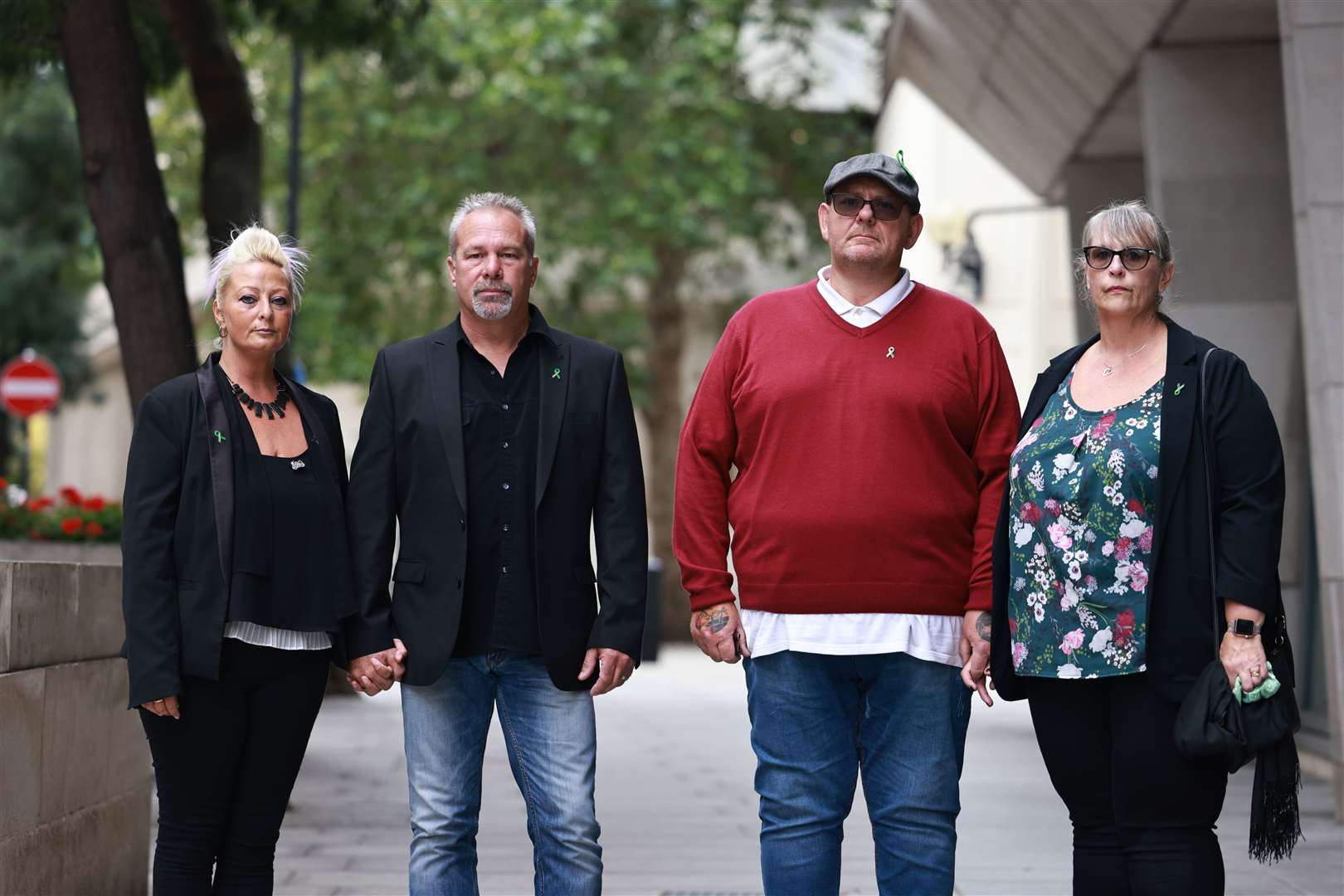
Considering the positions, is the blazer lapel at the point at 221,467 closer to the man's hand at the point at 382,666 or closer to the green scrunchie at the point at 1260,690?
the man's hand at the point at 382,666

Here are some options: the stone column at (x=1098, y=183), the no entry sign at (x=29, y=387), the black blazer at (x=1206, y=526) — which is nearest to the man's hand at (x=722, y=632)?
the black blazer at (x=1206, y=526)

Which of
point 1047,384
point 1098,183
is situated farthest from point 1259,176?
point 1047,384

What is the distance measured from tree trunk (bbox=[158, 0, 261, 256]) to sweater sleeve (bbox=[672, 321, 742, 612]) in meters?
6.56

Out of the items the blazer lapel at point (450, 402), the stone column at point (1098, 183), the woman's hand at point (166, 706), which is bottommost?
the woman's hand at point (166, 706)

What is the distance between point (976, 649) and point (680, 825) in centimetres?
454

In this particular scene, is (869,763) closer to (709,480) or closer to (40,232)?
(709,480)

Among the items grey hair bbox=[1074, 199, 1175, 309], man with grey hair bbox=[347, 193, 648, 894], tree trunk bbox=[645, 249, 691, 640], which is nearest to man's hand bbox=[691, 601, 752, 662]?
man with grey hair bbox=[347, 193, 648, 894]

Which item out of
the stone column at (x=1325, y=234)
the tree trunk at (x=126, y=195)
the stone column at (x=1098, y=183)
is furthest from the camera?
the stone column at (x=1098, y=183)

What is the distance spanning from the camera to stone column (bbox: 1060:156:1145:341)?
50.4 feet

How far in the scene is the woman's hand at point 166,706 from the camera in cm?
470

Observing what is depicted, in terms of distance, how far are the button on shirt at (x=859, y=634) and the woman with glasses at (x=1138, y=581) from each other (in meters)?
0.14

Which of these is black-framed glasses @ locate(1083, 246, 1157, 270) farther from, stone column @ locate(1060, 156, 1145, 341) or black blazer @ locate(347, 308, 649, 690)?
stone column @ locate(1060, 156, 1145, 341)

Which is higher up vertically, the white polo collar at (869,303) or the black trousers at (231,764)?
the white polo collar at (869,303)

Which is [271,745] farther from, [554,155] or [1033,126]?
[554,155]
